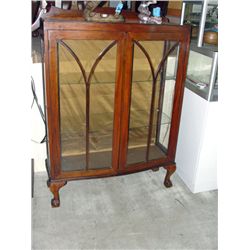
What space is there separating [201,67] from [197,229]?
1.03 meters

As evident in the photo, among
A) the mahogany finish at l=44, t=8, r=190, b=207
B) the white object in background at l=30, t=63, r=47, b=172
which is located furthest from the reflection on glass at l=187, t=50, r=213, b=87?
the white object in background at l=30, t=63, r=47, b=172

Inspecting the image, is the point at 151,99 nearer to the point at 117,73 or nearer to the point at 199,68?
the point at 117,73

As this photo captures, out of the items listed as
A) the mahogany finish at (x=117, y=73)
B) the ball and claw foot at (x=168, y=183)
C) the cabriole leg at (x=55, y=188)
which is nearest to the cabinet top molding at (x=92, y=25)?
the mahogany finish at (x=117, y=73)

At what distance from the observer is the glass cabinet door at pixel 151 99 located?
5.35ft

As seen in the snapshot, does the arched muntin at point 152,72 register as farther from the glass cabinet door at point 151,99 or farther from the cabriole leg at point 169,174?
the cabriole leg at point 169,174

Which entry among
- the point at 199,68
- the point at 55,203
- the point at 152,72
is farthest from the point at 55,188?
the point at 199,68

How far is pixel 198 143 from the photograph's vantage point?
1.91 metres

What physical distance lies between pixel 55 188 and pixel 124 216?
45cm

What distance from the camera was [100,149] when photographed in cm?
180

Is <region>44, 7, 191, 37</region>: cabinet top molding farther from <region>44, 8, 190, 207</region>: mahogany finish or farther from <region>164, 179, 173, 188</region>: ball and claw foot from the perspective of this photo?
<region>164, 179, 173, 188</region>: ball and claw foot

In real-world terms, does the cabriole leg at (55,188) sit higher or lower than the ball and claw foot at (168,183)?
higher

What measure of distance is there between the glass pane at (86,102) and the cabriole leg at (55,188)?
9 centimetres

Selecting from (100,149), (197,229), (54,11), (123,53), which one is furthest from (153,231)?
(54,11)

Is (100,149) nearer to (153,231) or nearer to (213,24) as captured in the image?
(153,231)
